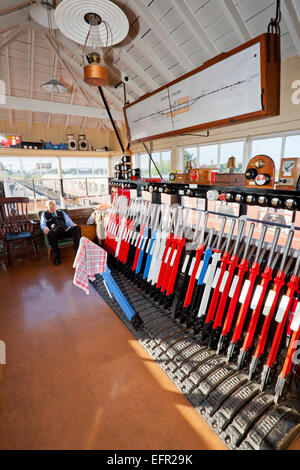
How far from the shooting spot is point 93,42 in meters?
2.29

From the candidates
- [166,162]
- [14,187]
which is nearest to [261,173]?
[166,162]

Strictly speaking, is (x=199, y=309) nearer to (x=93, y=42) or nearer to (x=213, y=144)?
(x=93, y=42)

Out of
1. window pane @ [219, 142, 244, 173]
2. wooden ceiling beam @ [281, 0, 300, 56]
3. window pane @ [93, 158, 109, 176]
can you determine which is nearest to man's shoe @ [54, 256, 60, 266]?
window pane @ [219, 142, 244, 173]

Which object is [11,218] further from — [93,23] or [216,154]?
[216,154]

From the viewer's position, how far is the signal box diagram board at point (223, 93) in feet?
5.67

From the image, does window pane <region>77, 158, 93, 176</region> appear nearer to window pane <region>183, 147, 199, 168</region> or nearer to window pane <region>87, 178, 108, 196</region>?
window pane <region>87, 178, 108, 196</region>

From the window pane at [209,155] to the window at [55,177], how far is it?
164 inches

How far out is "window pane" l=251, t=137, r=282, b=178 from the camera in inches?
131

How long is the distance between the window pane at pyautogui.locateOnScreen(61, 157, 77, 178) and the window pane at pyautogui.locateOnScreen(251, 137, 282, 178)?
7132 mm

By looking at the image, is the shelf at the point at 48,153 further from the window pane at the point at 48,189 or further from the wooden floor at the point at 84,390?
the wooden floor at the point at 84,390

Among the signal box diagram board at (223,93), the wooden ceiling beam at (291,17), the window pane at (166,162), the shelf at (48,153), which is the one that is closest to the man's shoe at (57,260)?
the signal box diagram board at (223,93)

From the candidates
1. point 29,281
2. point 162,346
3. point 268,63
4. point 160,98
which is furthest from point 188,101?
point 29,281

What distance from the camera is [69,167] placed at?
9141 mm

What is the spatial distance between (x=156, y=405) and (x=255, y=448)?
25.6 inches
